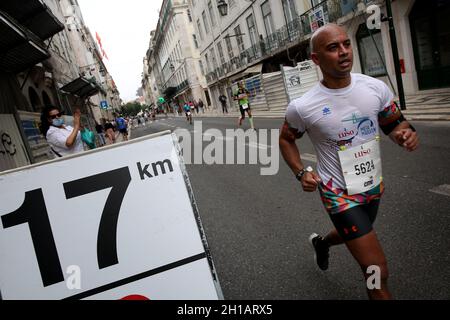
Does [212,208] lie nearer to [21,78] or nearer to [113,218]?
[113,218]

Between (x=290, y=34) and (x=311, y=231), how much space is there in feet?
67.6

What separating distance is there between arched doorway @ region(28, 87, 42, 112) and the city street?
1043 cm

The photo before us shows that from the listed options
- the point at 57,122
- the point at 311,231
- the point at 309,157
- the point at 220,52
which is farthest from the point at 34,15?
the point at 220,52

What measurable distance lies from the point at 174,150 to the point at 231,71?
35198 millimetres

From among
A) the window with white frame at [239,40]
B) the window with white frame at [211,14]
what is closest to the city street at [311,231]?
the window with white frame at [239,40]

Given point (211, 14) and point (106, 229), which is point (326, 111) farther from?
point (211, 14)

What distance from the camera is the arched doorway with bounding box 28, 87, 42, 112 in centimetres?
1356

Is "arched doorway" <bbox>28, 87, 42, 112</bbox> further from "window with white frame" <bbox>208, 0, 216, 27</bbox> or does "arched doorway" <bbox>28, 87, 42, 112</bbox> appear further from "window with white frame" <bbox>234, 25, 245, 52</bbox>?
"window with white frame" <bbox>208, 0, 216, 27</bbox>

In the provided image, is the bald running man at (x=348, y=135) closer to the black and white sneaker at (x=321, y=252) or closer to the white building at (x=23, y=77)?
the black and white sneaker at (x=321, y=252)

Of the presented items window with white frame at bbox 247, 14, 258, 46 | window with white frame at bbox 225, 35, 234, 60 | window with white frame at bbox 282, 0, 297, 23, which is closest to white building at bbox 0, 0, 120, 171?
window with white frame at bbox 282, 0, 297, 23

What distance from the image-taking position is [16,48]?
375 inches
